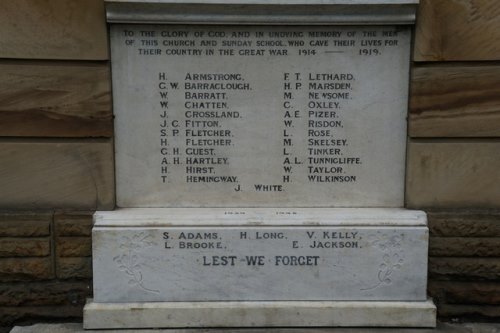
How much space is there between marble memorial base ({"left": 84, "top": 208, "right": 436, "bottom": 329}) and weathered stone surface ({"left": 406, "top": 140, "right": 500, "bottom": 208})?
0.20 metres

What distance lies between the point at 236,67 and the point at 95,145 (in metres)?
1.13

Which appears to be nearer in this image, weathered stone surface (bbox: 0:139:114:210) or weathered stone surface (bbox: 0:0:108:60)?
weathered stone surface (bbox: 0:0:108:60)

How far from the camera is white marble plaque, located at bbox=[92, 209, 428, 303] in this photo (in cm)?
363

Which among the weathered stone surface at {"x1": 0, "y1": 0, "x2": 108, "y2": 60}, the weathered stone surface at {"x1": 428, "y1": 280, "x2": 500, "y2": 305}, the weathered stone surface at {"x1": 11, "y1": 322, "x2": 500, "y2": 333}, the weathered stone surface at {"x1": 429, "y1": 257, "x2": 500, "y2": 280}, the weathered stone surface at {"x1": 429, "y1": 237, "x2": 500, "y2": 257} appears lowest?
the weathered stone surface at {"x1": 11, "y1": 322, "x2": 500, "y2": 333}

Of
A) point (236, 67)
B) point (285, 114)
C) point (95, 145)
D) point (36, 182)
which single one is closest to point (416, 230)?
point (285, 114)

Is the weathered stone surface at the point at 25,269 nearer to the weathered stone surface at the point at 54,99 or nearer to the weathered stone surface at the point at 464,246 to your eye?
the weathered stone surface at the point at 54,99

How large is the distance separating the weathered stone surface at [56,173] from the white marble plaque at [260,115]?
16 centimetres

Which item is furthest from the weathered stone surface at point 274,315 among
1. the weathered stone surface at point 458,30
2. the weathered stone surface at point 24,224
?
the weathered stone surface at point 458,30

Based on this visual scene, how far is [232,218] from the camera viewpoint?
3686 mm

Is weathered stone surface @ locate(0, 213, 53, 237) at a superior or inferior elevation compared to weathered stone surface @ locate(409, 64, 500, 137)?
inferior

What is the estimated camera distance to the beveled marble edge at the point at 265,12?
3555 millimetres

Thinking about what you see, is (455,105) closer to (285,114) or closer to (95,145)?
(285,114)

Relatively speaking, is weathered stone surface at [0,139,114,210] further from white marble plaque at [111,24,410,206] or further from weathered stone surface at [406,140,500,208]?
weathered stone surface at [406,140,500,208]

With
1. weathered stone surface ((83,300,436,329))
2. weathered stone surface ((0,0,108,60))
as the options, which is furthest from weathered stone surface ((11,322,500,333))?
weathered stone surface ((0,0,108,60))
